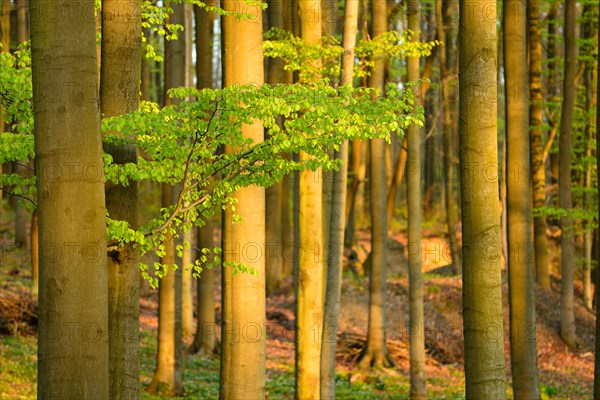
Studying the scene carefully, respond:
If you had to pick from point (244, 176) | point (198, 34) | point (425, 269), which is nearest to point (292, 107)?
point (244, 176)

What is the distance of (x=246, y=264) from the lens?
8688 millimetres

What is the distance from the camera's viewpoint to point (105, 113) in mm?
7969

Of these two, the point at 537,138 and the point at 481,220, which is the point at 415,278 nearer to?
the point at 481,220

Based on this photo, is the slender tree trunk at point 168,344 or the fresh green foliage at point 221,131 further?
the slender tree trunk at point 168,344

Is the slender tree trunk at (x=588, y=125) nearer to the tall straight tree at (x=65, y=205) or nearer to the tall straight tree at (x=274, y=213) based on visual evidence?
the tall straight tree at (x=274, y=213)

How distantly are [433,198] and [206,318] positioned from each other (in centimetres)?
2633

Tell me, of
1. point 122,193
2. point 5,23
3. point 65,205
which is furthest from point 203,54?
point 65,205

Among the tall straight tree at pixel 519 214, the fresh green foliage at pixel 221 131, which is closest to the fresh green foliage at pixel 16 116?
the fresh green foliage at pixel 221 131

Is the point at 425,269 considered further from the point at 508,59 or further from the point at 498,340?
the point at 498,340

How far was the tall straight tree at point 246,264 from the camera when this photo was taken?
859 centimetres

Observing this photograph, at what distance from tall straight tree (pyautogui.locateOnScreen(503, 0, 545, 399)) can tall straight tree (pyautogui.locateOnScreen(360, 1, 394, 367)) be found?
19.7 feet

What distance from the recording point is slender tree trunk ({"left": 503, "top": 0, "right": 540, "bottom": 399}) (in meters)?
10.4

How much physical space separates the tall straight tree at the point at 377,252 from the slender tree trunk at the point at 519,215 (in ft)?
19.8

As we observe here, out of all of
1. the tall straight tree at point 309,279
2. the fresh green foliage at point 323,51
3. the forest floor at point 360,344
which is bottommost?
the forest floor at point 360,344
